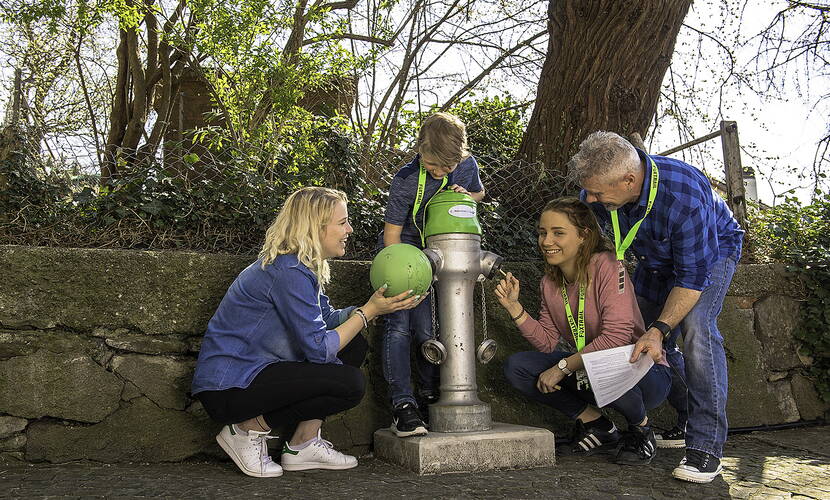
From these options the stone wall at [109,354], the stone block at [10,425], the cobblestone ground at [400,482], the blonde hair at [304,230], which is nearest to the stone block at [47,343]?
the stone wall at [109,354]

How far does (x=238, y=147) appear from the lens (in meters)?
4.48

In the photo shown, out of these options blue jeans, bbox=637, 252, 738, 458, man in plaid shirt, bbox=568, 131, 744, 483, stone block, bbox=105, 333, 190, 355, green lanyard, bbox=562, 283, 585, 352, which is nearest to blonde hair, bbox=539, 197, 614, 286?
green lanyard, bbox=562, 283, 585, 352

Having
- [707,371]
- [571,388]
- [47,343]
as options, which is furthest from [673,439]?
[47,343]

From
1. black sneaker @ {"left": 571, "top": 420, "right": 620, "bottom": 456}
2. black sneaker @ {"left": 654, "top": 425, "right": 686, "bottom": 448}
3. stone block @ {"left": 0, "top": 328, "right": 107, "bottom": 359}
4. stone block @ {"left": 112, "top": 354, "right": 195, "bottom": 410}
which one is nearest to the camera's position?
stone block @ {"left": 0, "top": 328, "right": 107, "bottom": 359}

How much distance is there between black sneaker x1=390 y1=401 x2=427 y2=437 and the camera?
10.5 ft

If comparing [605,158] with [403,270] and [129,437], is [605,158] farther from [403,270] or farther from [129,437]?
[129,437]

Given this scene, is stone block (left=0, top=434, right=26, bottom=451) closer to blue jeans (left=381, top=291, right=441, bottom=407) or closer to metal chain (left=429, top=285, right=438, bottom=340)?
blue jeans (left=381, top=291, right=441, bottom=407)

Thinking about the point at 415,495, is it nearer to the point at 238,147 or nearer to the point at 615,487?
the point at 615,487

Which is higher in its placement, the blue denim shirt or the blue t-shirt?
the blue t-shirt

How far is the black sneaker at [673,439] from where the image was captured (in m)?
3.74

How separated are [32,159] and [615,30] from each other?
377 centimetres

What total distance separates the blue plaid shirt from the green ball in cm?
93

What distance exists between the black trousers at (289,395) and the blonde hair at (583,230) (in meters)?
1.15

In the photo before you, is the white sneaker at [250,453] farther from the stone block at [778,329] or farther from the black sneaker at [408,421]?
the stone block at [778,329]
